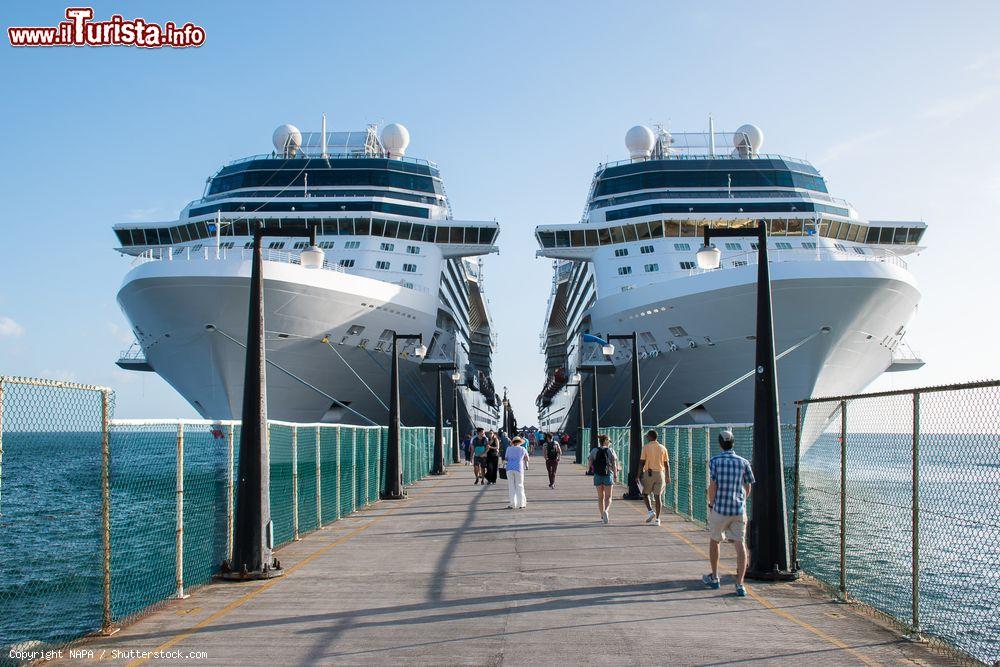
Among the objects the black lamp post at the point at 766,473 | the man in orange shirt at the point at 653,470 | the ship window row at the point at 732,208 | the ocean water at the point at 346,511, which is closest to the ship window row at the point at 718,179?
the ship window row at the point at 732,208

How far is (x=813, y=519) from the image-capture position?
22469mm

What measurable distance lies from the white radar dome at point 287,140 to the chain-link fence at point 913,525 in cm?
3306

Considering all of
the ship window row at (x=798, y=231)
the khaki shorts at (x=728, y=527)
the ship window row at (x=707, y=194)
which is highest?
the ship window row at (x=707, y=194)

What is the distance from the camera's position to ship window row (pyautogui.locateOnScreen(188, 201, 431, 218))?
42.2 metres

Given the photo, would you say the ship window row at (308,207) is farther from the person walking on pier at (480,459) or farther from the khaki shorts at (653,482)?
the khaki shorts at (653,482)

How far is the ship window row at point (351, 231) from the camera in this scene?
133 ft

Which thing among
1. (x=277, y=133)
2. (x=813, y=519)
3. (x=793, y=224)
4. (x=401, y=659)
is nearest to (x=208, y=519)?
(x=813, y=519)

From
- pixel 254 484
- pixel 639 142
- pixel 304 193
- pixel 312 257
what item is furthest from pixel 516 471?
pixel 639 142

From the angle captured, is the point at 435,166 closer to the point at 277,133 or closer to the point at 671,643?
the point at 277,133

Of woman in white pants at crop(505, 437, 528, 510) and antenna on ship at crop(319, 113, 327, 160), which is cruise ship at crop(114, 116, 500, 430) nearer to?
antenna on ship at crop(319, 113, 327, 160)

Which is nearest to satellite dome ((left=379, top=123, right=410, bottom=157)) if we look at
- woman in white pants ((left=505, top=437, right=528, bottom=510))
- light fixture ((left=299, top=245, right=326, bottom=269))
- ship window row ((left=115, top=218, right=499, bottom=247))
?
ship window row ((left=115, top=218, right=499, bottom=247))

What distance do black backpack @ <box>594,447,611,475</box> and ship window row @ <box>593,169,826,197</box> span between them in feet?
107

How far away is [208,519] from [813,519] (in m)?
14.7

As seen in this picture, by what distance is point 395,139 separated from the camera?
163ft
